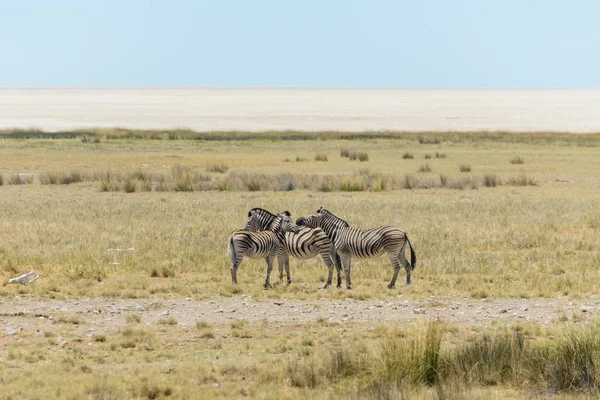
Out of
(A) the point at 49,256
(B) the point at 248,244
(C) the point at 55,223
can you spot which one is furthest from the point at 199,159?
(B) the point at 248,244

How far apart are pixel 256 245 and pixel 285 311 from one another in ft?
6.09

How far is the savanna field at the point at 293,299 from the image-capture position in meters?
9.77

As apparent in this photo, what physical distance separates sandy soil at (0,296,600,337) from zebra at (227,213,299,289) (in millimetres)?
965

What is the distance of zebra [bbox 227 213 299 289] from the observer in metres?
15.0

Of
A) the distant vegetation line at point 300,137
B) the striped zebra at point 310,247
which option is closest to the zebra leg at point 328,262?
the striped zebra at point 310,247

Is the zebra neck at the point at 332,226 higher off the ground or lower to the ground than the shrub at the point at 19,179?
higher

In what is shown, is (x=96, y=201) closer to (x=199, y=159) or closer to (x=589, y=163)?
(x=199, y=159)

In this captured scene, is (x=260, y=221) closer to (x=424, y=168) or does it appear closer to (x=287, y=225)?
(x=287, y=225)

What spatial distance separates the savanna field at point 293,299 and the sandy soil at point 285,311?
0.15 ft

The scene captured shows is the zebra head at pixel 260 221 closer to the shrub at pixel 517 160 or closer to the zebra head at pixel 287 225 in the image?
the zebra head at pixel 287 225

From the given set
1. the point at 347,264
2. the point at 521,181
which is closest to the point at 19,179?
the point at 521,181

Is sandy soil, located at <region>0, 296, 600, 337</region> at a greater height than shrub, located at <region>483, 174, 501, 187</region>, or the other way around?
shrub, located at <region>483, 174, 501, 187</region>

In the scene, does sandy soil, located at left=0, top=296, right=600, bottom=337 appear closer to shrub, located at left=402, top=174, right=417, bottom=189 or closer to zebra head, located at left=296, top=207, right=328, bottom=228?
zebra head, located at left=296, top=207, right=328, bottom=228

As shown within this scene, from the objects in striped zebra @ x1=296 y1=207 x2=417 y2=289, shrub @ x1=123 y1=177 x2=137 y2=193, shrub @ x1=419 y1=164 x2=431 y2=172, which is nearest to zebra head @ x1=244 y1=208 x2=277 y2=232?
striped zebra @ x1=296 y1=207 x2=417 y2=289
